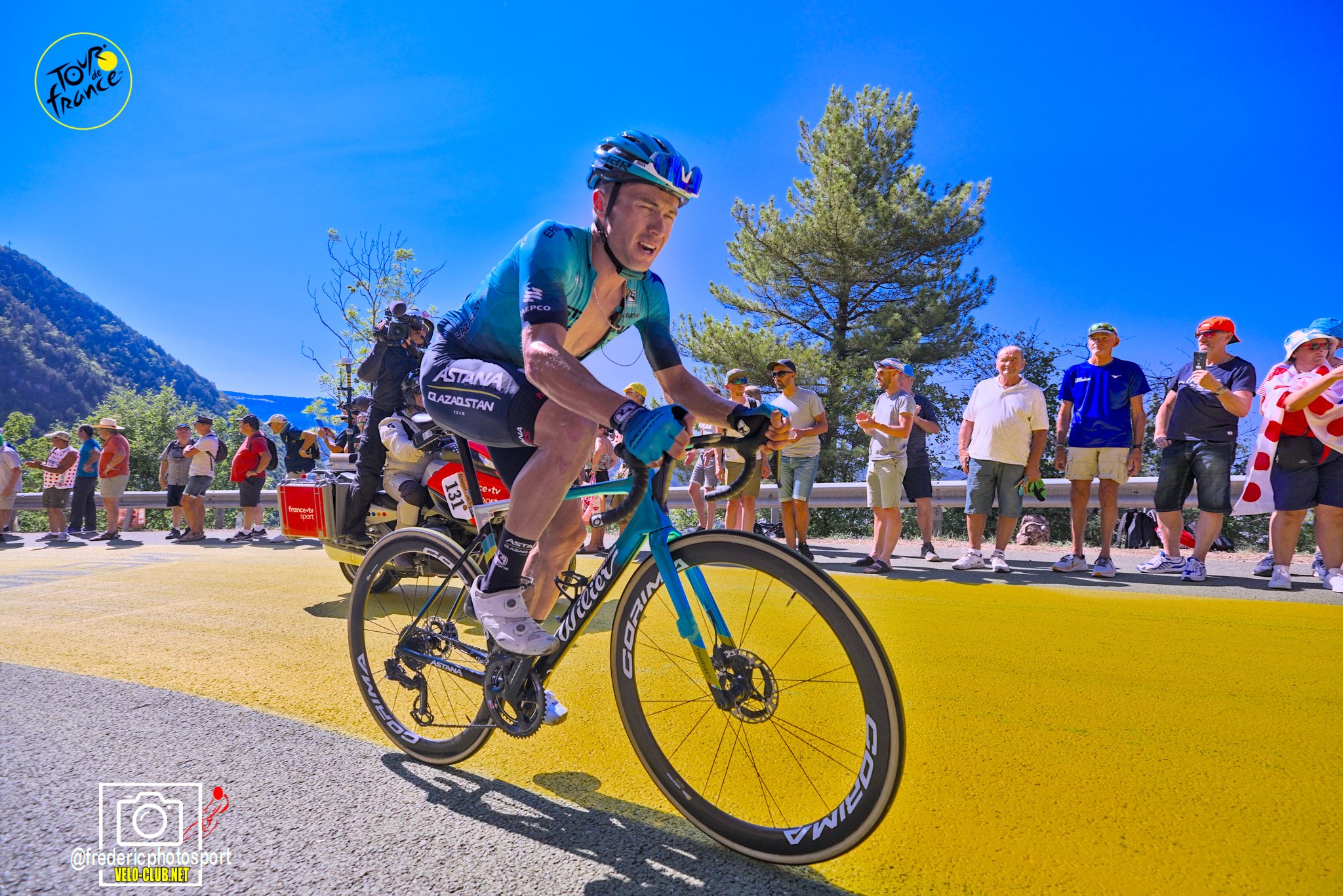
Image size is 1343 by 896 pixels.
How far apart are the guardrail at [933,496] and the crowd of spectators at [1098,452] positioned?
1.90 ft

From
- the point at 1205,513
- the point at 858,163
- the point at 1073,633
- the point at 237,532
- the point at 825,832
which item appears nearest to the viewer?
the point at 825,832

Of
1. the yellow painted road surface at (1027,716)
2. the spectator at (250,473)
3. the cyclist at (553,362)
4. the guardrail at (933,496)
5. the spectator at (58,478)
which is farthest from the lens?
the spectator at (58,478)

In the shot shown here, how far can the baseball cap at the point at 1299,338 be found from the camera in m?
5.61

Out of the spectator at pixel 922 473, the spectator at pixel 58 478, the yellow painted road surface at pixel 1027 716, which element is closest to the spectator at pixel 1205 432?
the yellow painted road surface at pixel 1027 716

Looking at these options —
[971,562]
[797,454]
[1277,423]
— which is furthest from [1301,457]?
[797,454]

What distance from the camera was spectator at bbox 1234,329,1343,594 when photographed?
5480mm

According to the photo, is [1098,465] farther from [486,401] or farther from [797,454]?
[486,401]

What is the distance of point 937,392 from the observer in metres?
21.8

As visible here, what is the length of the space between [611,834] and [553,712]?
414 millimetres

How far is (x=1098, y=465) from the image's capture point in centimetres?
673

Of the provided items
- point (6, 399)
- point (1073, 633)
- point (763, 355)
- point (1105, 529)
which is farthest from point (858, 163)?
point (6, 399)

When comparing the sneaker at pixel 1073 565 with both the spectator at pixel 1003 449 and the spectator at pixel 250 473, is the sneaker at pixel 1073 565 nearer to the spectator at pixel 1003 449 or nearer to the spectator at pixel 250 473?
the spectator at pixel 1003 449

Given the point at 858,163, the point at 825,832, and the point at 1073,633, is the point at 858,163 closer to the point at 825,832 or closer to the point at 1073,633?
the point at 1073,633

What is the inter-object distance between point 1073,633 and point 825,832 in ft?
10.5
